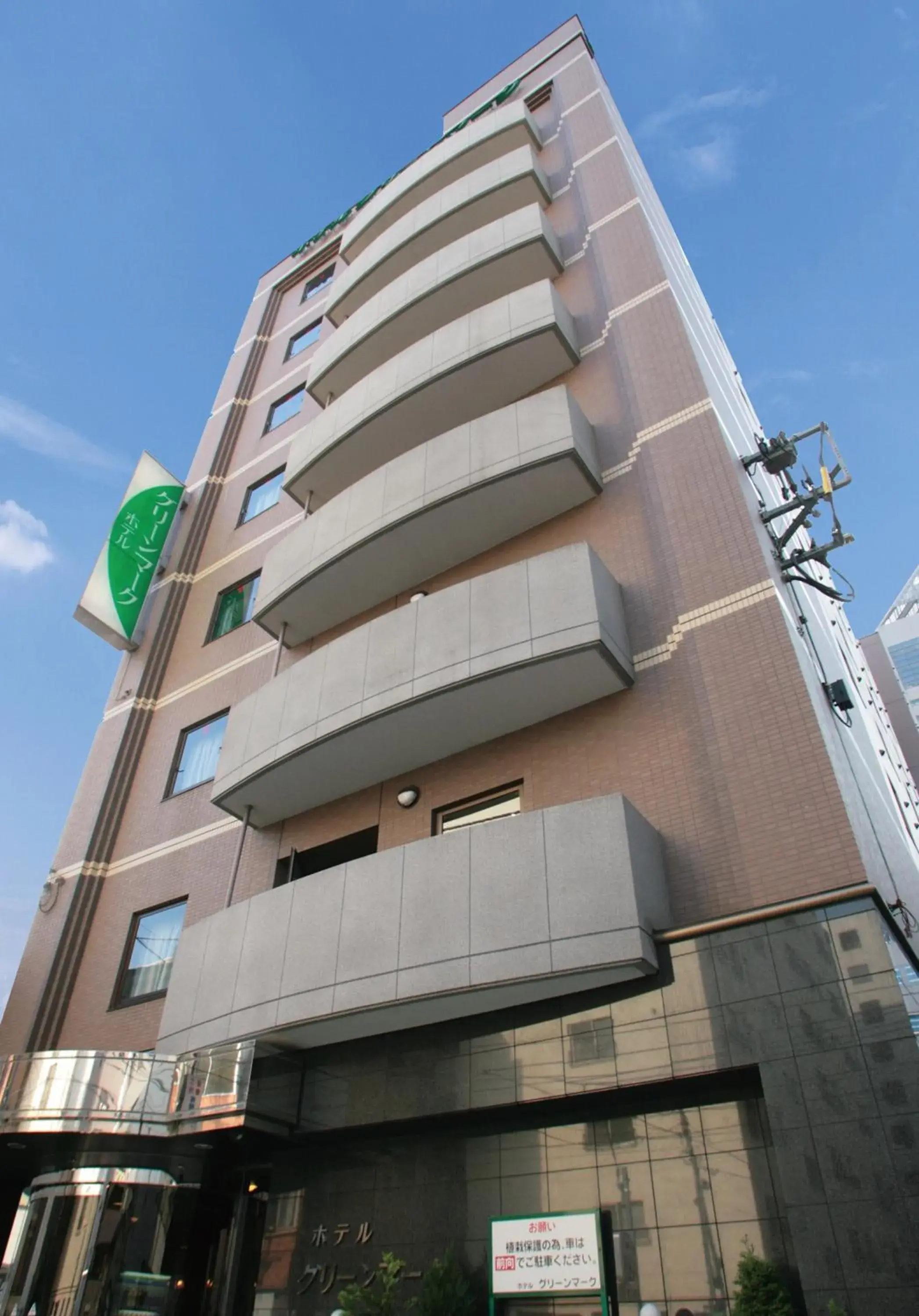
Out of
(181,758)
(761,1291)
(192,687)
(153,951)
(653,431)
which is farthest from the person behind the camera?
(192,687)

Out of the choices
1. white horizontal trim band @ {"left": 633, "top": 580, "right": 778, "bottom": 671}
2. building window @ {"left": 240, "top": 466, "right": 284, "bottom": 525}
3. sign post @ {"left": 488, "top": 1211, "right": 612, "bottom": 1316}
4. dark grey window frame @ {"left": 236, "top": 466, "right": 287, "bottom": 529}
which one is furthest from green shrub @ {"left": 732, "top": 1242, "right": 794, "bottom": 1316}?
building window @ {"left": 240, "top": 466, "right": 284, "bottom": 525}

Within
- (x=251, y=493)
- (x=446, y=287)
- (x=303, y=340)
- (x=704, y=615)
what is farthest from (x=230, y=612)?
(x=704, y=615)

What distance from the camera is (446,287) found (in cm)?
1800

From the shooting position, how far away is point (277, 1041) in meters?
11.0

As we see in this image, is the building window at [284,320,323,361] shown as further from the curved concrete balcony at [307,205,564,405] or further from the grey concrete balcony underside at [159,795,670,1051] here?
the grey concrete balcony underside at [159,795,670,1051]

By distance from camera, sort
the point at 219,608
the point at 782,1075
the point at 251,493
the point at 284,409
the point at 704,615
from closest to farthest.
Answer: the point at 782,1075
the point at 704,615
the point at 219,608
the point at 251,493
the point at 284,409

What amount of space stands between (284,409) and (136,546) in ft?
19.5

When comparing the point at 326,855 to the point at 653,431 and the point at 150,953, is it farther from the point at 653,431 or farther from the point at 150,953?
the point at 653,431

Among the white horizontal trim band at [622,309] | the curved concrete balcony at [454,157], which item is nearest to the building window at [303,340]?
the curved concrete balcony at [454,157]

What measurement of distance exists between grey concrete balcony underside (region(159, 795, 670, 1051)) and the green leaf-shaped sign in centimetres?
1060

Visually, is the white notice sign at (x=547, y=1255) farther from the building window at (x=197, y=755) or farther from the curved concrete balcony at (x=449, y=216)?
the curved concrete balcony at (x=449, y=216)

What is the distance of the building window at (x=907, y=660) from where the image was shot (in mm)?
73062

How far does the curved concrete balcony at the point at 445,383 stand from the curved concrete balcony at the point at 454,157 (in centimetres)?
674

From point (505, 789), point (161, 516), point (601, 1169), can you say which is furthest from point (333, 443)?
point (601, 1169)
